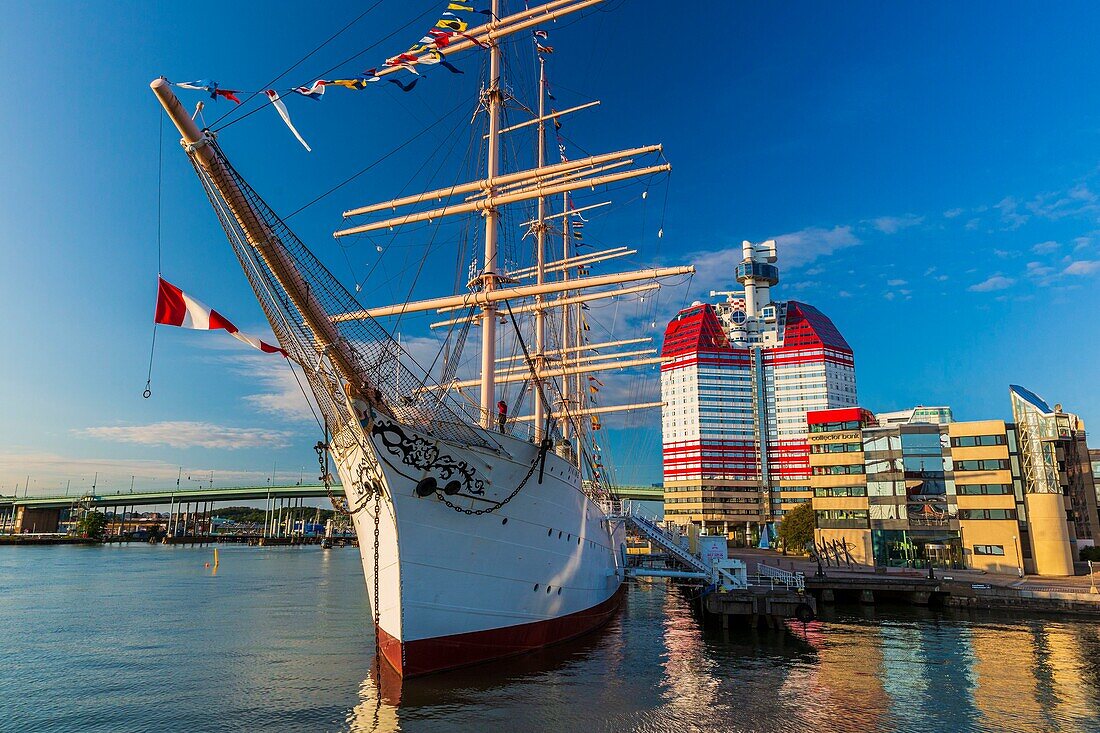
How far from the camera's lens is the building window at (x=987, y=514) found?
39.1 meters

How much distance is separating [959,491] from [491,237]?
3647cm

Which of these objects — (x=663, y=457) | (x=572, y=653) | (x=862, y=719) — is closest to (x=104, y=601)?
(x=572, y=653)

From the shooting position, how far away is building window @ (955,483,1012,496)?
39.2 m

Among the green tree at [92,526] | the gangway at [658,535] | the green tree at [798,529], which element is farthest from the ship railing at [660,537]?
the green tree at [92,526]

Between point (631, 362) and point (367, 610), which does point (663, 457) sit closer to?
point (631, 362)

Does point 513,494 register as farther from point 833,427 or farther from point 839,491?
point 833,427

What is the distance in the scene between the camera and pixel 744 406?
349ft

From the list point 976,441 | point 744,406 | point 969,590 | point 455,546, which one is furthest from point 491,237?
point 744,406

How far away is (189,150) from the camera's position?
371 inches

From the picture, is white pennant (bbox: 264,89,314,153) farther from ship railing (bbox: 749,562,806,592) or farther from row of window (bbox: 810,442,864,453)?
row of window (bbox: 810,442,864,453)

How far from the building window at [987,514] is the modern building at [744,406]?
58.2 m

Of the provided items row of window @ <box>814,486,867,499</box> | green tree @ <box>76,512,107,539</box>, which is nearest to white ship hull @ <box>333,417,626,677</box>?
row of window @ <box>814,486,867,499</box>

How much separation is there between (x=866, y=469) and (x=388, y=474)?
43377 mm

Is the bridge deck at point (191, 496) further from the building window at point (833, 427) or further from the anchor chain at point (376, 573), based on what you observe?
the anchor chain at point (376, 573)
